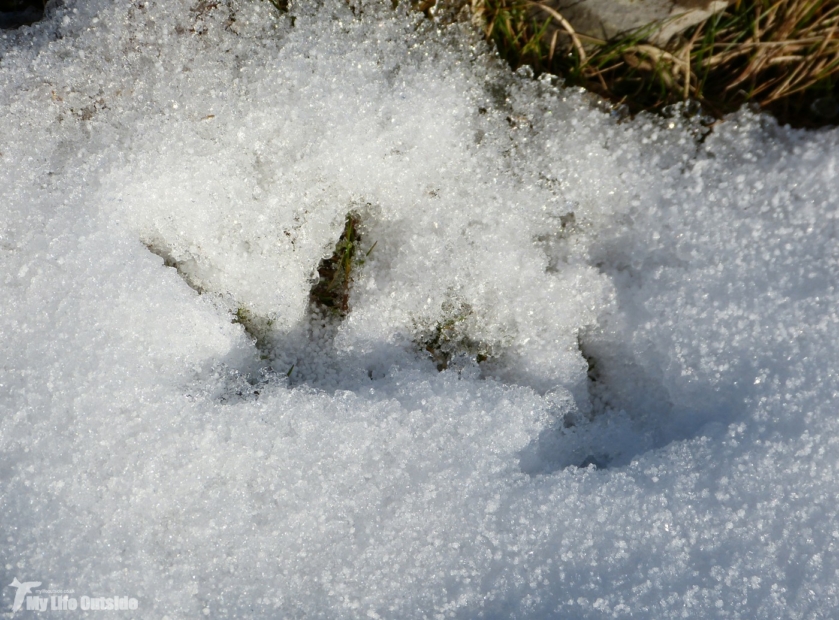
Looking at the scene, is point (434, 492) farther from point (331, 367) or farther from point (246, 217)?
point (246, 217)

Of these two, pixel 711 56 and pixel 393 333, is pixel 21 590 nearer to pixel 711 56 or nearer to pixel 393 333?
pixel 393 333

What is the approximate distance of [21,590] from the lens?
1266 millimetres

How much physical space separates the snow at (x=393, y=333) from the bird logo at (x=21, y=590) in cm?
2

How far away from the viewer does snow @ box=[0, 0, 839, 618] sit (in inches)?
51.2

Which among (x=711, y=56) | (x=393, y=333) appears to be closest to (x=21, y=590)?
(x=393, y=333)

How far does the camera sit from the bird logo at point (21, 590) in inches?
49.6

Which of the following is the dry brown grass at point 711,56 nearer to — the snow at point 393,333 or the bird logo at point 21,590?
the snow at point 393,333

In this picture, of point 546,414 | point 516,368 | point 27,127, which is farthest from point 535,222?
point 27,127

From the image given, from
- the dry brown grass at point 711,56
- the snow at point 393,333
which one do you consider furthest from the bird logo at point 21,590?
the dry brown grass at point 711,56

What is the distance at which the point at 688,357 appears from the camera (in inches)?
58.5

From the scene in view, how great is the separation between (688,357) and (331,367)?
905mm

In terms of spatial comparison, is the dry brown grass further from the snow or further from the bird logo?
the bird logo

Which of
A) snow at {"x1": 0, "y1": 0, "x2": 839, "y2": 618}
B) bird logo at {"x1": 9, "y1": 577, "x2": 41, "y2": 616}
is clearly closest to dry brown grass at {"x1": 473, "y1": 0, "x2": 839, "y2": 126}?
snow at {"x1": 0, "y1": 0, "x2": 839, "y2": 618}

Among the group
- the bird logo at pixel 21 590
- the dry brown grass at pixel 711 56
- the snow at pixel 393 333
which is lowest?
the bird logo at pixel 21 590
